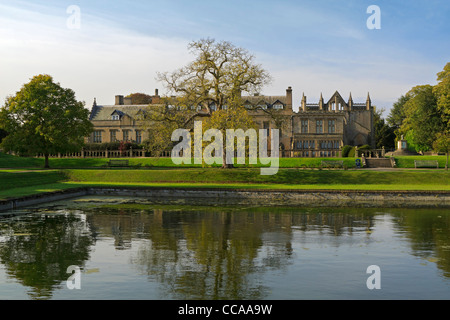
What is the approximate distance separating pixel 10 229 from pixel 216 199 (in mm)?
15188

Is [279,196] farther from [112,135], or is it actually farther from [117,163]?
[112,135]

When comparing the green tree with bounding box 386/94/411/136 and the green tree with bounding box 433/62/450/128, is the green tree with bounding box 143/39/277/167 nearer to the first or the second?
the green tree with bounding box 433/62/450/128

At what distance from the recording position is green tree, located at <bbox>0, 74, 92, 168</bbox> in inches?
2074

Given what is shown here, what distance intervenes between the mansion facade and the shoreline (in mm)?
49434

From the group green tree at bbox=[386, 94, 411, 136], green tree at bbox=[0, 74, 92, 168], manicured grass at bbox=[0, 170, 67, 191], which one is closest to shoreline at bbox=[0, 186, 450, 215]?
manicured grass at bbox=[0, 170, 67, 191]

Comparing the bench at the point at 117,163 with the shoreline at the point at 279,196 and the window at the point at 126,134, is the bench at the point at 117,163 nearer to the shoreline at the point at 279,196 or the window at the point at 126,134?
the shoreline at the point at 279,196

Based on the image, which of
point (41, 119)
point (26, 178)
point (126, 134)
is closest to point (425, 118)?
point (126, 134)

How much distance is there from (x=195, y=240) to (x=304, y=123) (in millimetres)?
71554

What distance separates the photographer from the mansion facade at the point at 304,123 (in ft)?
279

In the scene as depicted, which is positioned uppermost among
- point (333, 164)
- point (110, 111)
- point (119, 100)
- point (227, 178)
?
point (119, 100)

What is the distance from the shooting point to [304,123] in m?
86.9

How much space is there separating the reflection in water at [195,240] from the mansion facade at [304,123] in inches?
2289
